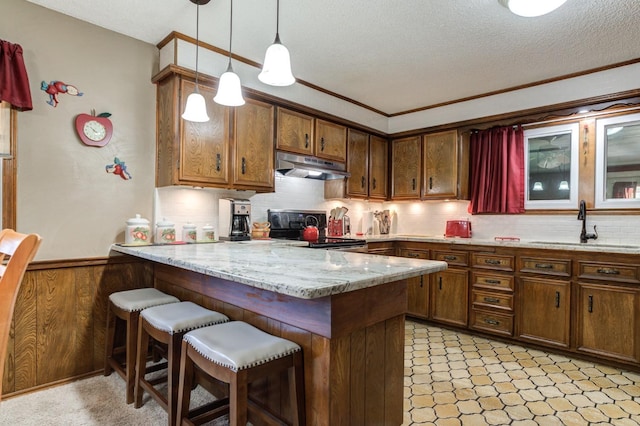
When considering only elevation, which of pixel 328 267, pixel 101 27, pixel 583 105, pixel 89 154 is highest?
pixel 101 27

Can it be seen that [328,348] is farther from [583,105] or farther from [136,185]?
[583,105]

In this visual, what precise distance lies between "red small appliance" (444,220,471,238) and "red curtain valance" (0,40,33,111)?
400cm

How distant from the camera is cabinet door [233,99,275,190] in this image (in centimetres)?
307

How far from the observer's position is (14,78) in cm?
217

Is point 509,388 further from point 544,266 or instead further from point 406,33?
point 406,33

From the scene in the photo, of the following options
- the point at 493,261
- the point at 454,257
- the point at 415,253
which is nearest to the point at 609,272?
the point at 493,261

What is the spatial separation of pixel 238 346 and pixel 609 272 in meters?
2.96

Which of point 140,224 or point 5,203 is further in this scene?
point 140,224

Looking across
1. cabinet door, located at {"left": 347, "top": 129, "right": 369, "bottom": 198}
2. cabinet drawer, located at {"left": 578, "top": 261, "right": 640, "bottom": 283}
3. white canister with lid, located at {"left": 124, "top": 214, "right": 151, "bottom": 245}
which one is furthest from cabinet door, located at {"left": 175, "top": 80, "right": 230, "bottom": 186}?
cabinet drawer, located at {"left": 578, "top": 261, "right": 640, "bottom": 283}

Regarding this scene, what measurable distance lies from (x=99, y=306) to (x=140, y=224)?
0.66 meters

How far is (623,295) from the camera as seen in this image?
2.75m

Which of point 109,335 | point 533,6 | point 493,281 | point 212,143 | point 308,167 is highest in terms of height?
point 533,6

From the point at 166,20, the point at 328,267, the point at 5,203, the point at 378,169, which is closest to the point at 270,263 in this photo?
the point at 328,267

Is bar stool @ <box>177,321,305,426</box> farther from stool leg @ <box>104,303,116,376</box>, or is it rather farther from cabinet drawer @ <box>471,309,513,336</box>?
cabinet drawer @ <box>471,309,513,336</box>
